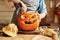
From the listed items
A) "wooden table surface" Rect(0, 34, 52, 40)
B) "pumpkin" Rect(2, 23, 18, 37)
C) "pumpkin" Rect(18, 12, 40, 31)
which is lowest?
"wooden table surface" Rect(0, 34, 52, 40)

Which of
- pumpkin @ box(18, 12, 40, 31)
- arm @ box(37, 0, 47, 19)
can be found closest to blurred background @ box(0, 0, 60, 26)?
arm @ box(37, 0, 47, 19)

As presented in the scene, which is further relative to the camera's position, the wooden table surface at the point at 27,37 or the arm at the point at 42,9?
the arm at the point at 42,9

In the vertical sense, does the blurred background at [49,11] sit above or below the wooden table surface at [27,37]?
above

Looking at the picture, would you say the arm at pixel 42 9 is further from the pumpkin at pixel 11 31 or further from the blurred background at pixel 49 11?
the pumpkin at pixel 11 31

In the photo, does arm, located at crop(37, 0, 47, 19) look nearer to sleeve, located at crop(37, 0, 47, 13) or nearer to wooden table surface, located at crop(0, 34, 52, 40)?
sleeve, located at crop(37, 0, 47, 13)

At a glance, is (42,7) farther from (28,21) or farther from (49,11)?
(28,21)

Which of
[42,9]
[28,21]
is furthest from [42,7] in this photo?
[28,21]

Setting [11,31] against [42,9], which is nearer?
[11,31]

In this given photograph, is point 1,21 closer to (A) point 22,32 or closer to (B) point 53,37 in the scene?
(A) point 22,32

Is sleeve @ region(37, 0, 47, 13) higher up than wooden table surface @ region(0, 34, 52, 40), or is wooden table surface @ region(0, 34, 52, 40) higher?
sleeve @ region(37, 0, 47, 13)

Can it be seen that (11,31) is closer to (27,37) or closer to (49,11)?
(27,37)

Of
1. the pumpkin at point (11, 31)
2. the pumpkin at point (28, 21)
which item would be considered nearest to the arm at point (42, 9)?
the pumpkin at point (28, 21)

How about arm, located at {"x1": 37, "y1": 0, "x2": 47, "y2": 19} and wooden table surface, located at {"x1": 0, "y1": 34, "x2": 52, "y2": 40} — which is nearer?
wooden table surface, located at {"x1": 0, "y1": 34, "x2": 52, "y2": 40}

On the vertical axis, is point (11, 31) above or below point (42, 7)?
below
